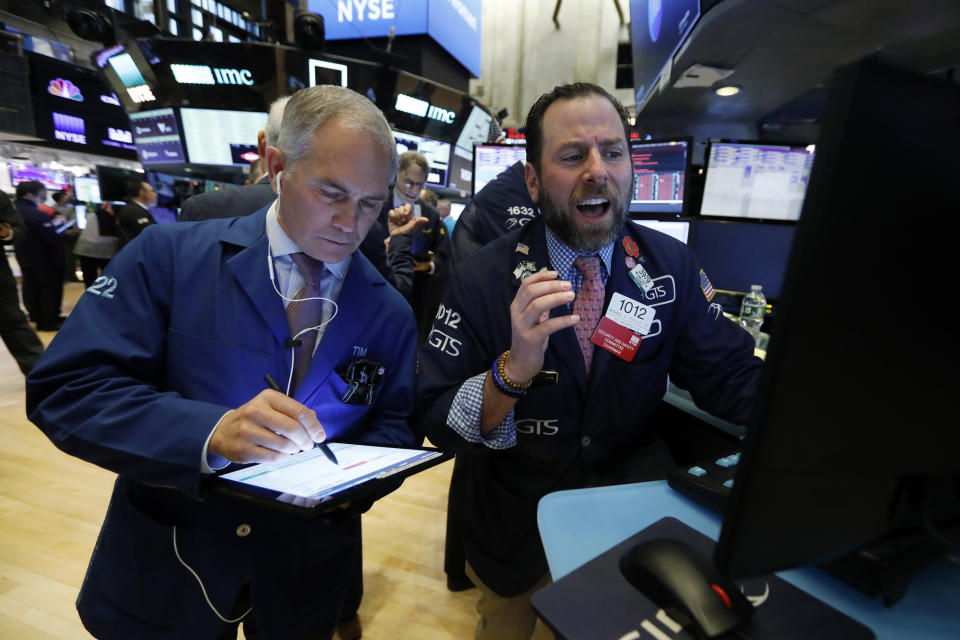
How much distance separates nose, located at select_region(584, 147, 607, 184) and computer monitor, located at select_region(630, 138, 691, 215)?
4.72ft

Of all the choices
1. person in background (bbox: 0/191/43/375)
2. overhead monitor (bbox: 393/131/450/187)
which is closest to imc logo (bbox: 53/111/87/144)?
overhead monitor (bbox: 393/131/450/187)

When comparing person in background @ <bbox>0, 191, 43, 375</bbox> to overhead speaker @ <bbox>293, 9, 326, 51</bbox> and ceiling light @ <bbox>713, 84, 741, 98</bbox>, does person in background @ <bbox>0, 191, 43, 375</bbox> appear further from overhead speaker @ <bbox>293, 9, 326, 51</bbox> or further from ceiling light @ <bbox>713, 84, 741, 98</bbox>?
ceiling light @ <bbox>713, 84, 741, 98</bbox>

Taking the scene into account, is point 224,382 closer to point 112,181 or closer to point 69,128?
point 112,181

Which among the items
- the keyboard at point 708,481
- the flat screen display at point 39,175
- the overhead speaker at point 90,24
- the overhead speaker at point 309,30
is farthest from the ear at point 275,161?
the flat screen display at point 39,175

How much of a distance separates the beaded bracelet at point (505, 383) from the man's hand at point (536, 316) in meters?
0.05

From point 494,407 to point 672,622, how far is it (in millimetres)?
532

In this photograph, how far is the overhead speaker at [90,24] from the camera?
5.74 m

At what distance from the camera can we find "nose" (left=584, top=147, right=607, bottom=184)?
107cm

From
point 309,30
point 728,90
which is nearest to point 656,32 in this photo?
point 728,90

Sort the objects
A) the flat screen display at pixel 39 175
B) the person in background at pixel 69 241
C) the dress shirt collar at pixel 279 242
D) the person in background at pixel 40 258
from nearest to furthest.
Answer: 1. the dress shirt collar at pixel 279 242
2. the person in background at pixel 40 258
3. the person in background at pixel 69 241
4. the flat screen display at pixel 39 175

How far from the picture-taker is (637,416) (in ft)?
3.71

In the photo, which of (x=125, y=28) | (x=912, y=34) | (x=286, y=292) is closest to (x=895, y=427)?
(x=286, y=292)

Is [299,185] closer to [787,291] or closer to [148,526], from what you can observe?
[148,526]

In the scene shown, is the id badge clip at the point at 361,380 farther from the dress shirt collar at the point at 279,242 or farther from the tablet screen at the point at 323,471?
the dress shirt collar at the point at 279,242
